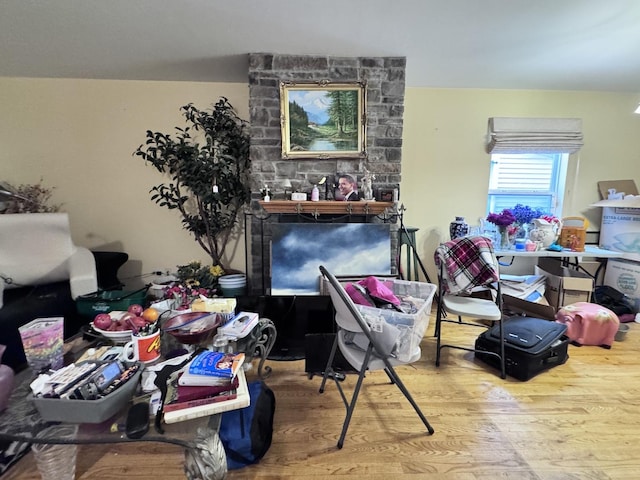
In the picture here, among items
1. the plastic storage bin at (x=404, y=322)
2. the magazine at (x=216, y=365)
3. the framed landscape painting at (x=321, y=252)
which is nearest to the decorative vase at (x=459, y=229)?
the framed landscape painting at (x=321, y=252)

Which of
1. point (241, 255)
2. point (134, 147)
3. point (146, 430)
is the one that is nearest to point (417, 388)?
point (146, 430)

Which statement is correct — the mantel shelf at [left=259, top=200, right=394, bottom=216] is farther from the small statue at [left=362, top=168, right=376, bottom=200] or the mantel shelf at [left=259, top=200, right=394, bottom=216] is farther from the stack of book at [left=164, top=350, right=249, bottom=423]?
the stack of book at [left=164, top=350, right=249, bottom=423]

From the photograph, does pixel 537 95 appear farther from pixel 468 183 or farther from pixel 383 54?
pixel 383 54

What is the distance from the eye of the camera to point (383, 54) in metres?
2.56

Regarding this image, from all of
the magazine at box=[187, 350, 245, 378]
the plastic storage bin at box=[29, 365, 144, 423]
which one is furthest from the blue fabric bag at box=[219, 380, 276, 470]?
the plastic storage bin at box=[29, 365, 144, 423]

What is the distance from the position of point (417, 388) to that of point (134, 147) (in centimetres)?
346

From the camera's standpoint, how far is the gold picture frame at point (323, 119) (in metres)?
2.62

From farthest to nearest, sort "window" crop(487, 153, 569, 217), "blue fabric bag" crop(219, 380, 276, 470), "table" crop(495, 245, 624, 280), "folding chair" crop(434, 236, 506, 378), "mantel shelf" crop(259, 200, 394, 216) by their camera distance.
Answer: "window" crop(487, 153, 569, 217) < "table" crop(495, 245, 624, 280) < "mantel shelf" crop(259, 200, 394, 216) < "folding chair" crop(434, 236, 506, 378) < "blue fabric bag" crop(219, 380, 276, 470)

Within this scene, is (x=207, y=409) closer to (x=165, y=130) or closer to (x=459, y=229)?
(x=459, y=229)

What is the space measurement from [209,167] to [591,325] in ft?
11.5

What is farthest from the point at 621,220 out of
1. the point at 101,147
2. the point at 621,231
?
the point at 101,147

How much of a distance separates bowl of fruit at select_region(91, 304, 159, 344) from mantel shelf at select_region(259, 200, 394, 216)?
1344mm

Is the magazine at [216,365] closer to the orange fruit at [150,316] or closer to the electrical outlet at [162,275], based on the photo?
the orange fruit at [150,316]

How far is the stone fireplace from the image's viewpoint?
2.60 metres
